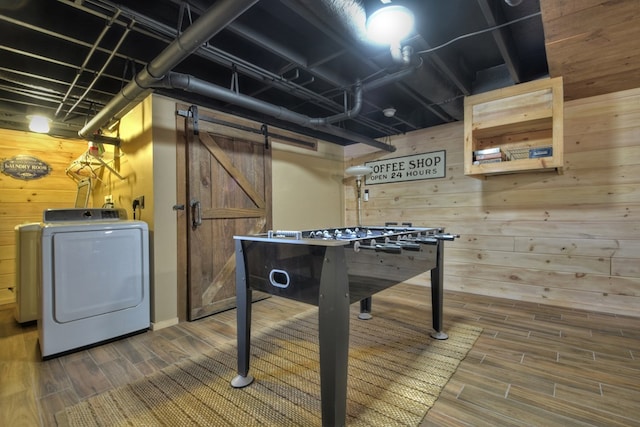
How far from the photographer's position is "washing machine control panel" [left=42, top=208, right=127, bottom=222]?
8.96 feet

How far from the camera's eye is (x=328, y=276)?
1375mm

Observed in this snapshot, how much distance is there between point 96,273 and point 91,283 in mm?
83

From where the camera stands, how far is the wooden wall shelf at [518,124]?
260 centimetres

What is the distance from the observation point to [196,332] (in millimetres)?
2588

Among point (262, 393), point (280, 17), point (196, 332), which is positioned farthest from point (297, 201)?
point (262, 393)

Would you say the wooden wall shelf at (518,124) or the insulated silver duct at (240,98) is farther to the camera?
the wooden wall shelf at (518,124)

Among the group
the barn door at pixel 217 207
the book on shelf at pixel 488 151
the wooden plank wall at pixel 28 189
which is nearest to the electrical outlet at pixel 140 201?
the barn door at pixel 217 207

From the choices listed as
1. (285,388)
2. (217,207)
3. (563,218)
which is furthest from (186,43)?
(563,218)

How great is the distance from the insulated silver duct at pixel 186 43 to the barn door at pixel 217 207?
2.18 feet

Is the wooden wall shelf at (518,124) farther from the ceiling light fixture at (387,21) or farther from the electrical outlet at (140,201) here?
the electrical outlet at (140,201)

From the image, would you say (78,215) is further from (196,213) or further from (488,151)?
(488,151)

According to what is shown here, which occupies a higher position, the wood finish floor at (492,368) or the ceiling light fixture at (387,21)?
the ceiling light fixture at (387,21)

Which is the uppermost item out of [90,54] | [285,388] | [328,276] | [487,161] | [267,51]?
[267,51]

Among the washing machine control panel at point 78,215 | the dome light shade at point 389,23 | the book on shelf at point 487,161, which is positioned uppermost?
the dome light shade at point 389,23
